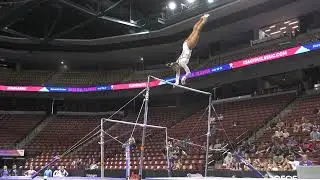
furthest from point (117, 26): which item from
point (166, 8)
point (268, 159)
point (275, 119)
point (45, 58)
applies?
point (268, 159)

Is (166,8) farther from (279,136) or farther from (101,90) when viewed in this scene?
(279,136)

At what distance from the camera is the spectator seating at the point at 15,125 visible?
1292 inches

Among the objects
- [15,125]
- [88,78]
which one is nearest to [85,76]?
[88,78]

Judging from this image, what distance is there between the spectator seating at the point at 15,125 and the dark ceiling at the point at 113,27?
550 centimetres

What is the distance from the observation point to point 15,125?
35.1m

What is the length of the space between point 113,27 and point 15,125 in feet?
39.3

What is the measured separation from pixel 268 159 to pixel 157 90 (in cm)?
1477

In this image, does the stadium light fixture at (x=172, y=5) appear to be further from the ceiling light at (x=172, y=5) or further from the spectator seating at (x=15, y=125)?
the spectator seating at (x=15, y=125)

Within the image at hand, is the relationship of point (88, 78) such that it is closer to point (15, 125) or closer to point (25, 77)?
point (25, 77)

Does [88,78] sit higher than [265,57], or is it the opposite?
[88,78]

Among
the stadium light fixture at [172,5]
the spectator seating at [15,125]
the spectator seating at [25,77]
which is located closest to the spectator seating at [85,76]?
the spectator seating at [25,77]

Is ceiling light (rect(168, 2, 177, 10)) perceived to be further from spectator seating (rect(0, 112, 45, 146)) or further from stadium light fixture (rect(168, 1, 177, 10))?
spectator seating (rect(0, 112, 45, 146))

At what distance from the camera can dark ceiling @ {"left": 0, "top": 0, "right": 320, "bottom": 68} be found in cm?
2680

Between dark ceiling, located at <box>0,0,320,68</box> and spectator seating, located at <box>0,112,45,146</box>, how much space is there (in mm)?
5496
